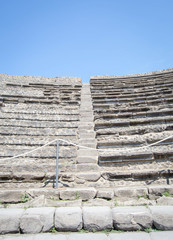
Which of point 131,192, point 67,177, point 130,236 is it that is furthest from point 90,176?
point 130,236

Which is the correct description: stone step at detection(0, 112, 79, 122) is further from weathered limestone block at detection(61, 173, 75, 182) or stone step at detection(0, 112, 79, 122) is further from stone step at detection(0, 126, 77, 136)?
weathered limestone block at detection(61, 173, 75, 182)

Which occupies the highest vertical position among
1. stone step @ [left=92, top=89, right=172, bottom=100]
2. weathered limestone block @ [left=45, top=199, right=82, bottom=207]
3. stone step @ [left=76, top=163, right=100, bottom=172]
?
stone step @ [left=92, top=89, right=172, bottom=100]

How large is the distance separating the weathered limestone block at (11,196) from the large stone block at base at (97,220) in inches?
53.4

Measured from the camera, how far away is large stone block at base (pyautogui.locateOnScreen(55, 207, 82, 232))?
2373 millimetres

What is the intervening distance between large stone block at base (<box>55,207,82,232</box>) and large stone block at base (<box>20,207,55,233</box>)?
0.28 feet

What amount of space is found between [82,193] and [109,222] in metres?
0.89

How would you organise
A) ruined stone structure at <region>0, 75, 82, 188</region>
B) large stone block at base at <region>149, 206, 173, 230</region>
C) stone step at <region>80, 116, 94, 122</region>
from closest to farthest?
large stone block at base at <region>149, 206, 173, 230</region>, ruined stone structure at <region>0, 75, 82, 188</region>, stone step at <region>80, 116, 94, 122</region>

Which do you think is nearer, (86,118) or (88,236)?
(88,236)

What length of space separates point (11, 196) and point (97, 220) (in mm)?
1648

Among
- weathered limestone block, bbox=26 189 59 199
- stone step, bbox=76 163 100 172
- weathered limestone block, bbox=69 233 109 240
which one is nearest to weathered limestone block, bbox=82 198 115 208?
weathered limestone block, bbox=26 189 59 199

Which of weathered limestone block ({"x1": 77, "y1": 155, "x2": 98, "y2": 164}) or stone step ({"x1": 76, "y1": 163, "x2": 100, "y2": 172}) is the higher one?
weathered limestone block ({"x1": 77, "y1": 155, "x2": 98, "y2": 164})

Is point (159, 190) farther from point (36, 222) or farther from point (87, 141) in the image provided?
point (87, 141)

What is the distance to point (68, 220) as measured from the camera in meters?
2.39

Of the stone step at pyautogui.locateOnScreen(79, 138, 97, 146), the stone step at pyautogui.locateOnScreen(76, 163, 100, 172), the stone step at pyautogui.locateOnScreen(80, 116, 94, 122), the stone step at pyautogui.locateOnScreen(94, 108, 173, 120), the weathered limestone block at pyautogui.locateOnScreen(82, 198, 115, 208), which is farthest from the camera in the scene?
the stone step at pyautogui.locateOnScreen(80, 116, 94, 122)
